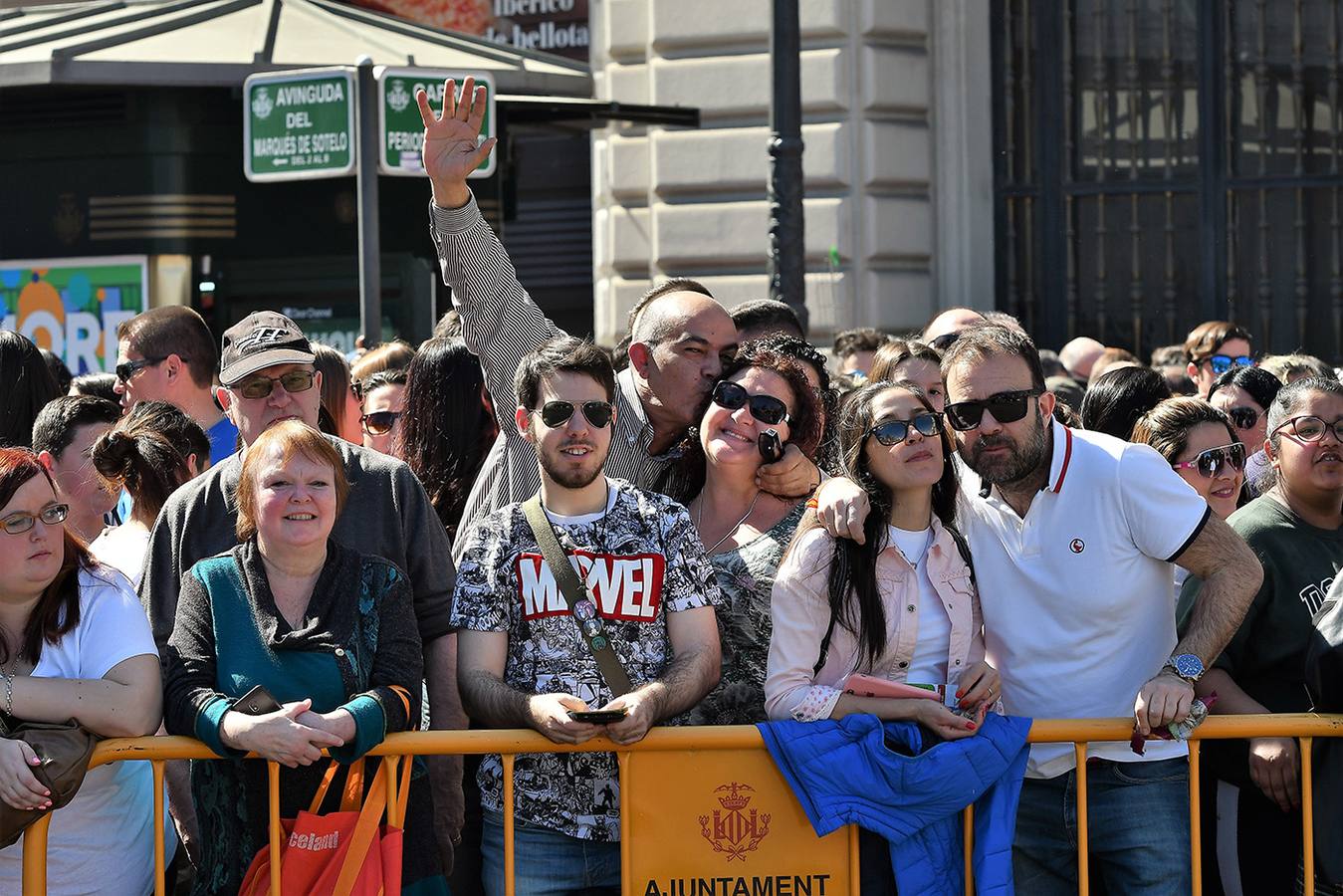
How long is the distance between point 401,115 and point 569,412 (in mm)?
4184

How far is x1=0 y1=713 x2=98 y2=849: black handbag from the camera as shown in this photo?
3920 mm

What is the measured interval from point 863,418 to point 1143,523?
2.35 feet

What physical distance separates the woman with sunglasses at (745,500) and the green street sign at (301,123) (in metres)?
3.69

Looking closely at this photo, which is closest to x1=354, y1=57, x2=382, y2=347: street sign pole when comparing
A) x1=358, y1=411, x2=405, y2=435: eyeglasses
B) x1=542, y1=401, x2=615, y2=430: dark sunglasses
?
x1=358, y1=411, x2=405, y2=435: eyeglasses

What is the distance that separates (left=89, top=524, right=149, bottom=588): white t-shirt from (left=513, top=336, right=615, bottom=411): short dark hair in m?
1.21

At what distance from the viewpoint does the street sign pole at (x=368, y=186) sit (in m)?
7.92

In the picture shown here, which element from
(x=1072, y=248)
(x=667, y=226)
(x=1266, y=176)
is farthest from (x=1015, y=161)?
(x=667, y=226)

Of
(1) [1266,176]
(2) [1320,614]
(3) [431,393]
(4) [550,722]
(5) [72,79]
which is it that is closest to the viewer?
(4) [550,722]

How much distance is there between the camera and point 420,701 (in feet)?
14.3

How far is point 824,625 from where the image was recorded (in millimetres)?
4207

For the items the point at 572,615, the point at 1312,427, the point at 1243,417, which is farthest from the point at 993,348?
the point at 1243,417

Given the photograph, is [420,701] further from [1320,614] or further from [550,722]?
[1320,614]

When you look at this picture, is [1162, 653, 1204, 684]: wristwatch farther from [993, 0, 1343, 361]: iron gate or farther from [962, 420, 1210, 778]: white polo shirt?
[993, 0, 1343, 361]: iron gate

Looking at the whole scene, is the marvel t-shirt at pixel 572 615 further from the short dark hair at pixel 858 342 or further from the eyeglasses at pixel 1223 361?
the eyeglasses at pixel 1223 361
